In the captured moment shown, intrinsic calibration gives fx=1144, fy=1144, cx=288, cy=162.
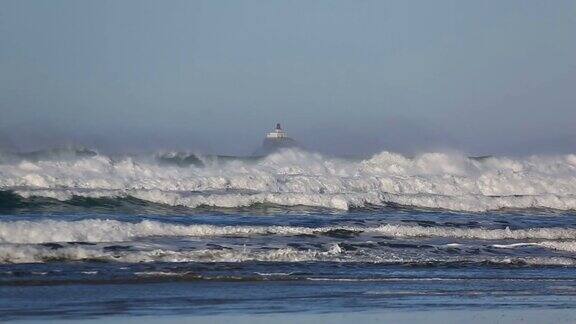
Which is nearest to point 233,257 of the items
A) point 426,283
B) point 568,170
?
point 426,283

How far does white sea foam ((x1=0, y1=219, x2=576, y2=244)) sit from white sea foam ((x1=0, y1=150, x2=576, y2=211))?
820cm

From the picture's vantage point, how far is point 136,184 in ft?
124

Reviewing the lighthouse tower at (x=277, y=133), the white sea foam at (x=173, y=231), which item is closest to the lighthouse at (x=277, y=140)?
the lighthouse tower at (x=277, y=133)

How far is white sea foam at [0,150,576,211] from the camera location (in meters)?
34.9

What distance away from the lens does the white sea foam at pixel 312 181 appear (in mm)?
34938

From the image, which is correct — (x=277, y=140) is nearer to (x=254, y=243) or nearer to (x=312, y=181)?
(x=312, y=181)

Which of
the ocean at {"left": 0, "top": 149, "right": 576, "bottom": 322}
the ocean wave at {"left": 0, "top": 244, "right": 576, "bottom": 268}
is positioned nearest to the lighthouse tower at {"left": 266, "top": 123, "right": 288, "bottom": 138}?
the ocean at {"left": 0, "top": 149, "right": 576, "bottom": 322}

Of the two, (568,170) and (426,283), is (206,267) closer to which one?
(426,283)

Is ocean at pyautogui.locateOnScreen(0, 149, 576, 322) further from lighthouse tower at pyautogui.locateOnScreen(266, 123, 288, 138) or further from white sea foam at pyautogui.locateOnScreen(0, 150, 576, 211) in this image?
lighthouse tower at pyautogui.locateOnScreen(266, 123, 288, 138)

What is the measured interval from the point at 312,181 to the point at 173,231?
1689 cm

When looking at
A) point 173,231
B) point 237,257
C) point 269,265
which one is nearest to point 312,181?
point 173,231

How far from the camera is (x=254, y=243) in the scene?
2319 centimetres

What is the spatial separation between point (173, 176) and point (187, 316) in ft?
83.9

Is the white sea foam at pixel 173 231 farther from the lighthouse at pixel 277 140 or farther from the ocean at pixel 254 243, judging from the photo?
the lighthouse at pixel 277 140
